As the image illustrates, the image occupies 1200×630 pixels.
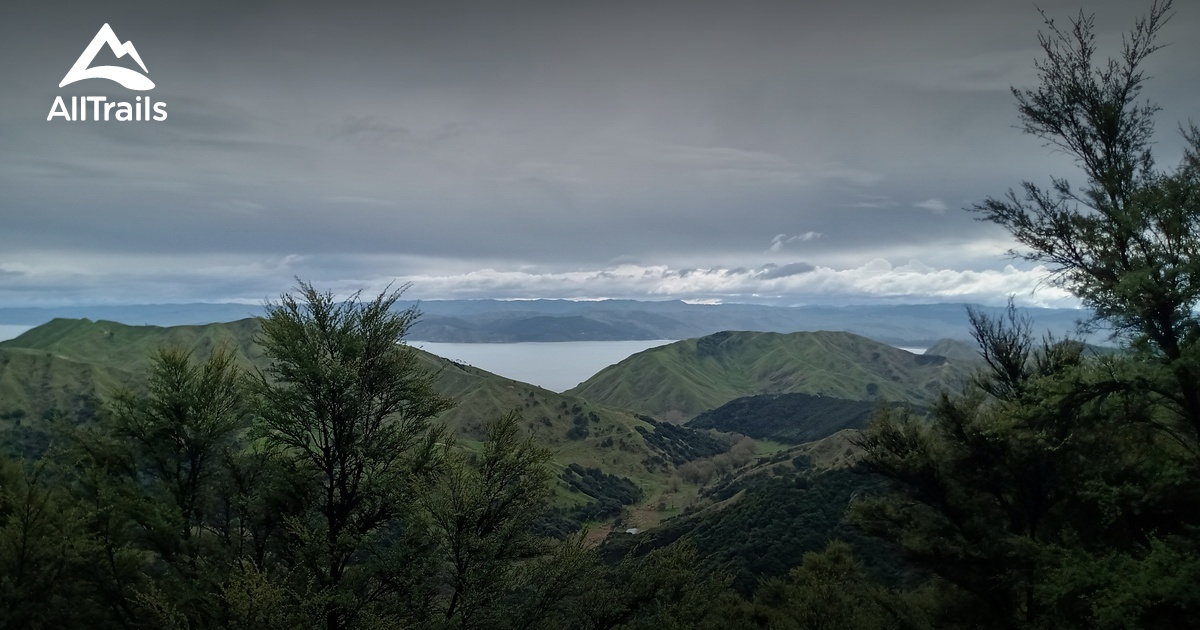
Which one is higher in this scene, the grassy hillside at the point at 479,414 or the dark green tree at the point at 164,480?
the dark green tree at the point at 164,480

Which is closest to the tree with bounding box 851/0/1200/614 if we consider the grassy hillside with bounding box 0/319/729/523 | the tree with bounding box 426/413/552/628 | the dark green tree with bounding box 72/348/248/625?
the tree with bounding box 426/413/552/628

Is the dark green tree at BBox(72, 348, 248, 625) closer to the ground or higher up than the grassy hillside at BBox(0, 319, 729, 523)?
higher up

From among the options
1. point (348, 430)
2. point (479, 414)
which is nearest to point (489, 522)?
point (348, 430)

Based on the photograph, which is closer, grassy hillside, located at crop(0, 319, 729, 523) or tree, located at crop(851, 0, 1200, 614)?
tree, located at crop(851, 0, 1200, 614)

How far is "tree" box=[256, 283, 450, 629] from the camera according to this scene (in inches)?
550

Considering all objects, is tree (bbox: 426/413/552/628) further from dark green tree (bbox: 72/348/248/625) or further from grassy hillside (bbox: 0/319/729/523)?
grassy hillside (bbox: 0/319/729/523)

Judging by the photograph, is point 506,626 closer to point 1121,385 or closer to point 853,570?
point 1121,385

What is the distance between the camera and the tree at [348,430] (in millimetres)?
13969

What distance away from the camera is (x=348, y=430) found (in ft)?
48.3

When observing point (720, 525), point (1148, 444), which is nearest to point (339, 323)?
point (1148, 444)

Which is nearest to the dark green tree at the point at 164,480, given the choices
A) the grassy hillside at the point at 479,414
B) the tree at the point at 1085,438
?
the tree at the point at 1085,438

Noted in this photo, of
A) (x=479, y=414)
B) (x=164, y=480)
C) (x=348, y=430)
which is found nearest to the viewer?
(x=348, y=430)

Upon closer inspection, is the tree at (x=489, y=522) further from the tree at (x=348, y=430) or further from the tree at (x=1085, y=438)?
the tree at (x=1085, y=438)

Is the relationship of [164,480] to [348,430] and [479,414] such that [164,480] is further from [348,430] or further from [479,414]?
[479,414]
